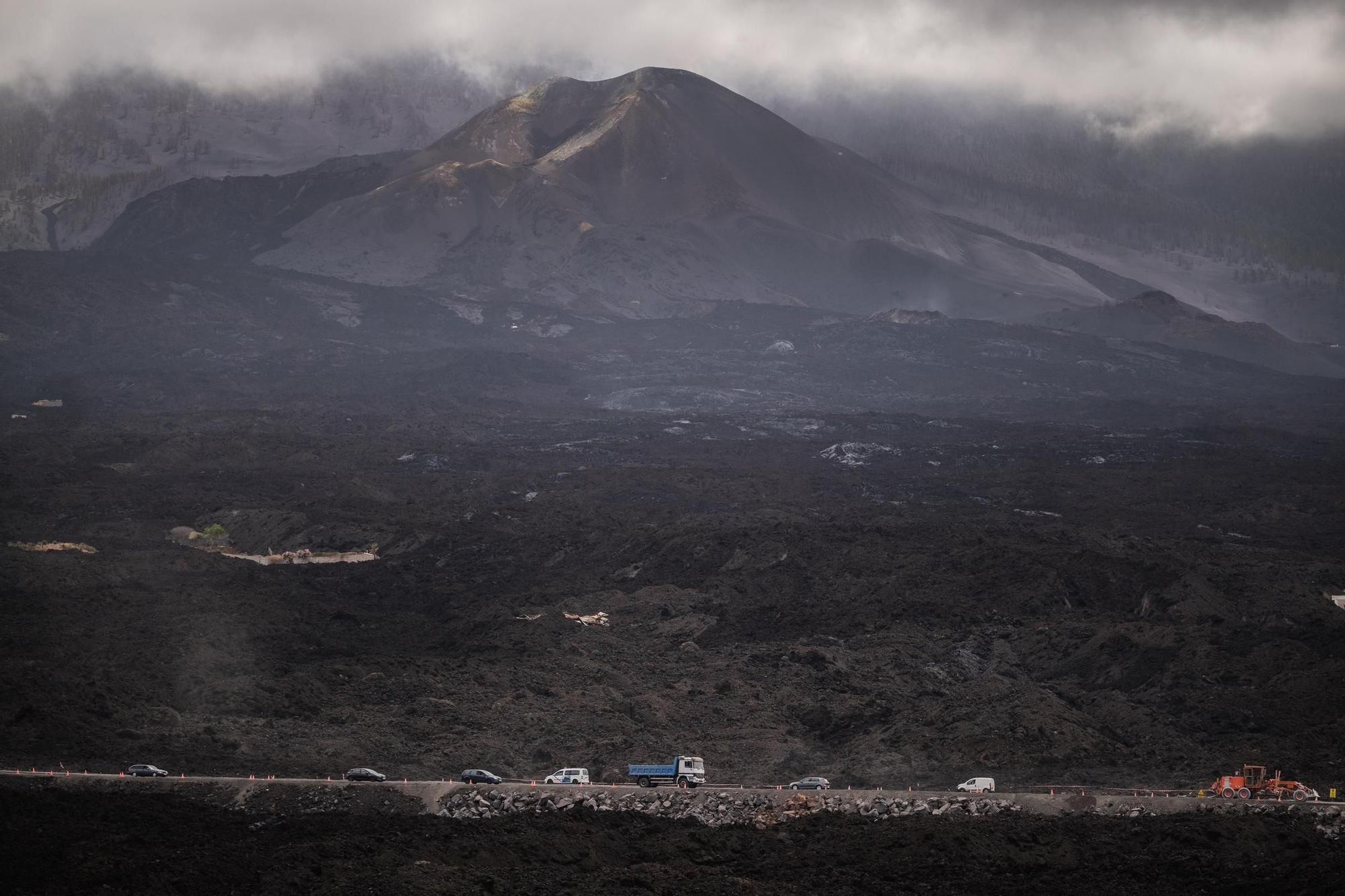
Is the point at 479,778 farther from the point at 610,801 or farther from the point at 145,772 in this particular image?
the point at 145,772

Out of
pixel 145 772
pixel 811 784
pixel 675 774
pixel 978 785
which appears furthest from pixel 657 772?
pixel 145 772

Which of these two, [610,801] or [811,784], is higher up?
[811,784]

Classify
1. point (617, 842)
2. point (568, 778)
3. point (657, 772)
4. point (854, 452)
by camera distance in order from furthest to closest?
point (854, 452) < point (568, 778) < point (657, 772) < point (617, 842)

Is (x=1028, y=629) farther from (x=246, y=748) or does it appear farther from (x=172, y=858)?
(x=172, y=858)

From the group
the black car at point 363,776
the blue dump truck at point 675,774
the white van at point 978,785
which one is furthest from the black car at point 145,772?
the white van at point 978,785

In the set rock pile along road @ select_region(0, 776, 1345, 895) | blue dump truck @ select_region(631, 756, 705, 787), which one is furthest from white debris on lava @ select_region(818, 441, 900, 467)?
rock pile along road @ select_region(0, 776, 1345, 895)

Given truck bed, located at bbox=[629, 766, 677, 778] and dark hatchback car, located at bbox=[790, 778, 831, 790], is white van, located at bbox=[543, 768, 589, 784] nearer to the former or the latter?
truck bed, located at bbox=[629, 766, 677, 778]

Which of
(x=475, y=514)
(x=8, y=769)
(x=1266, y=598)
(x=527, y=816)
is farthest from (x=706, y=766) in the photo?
(x=475, y=514)

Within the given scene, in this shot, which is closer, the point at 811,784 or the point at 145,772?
the point at 811,784
